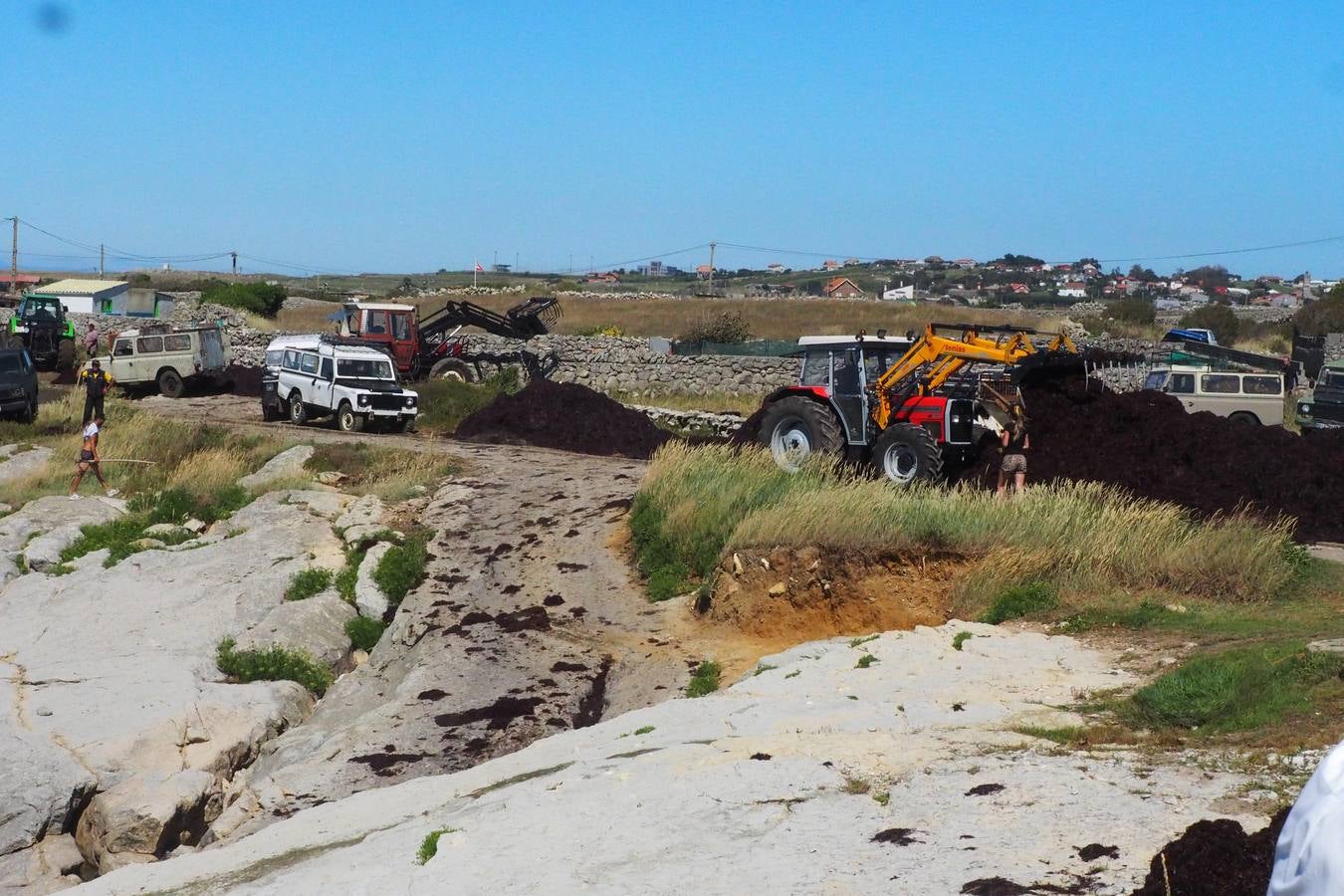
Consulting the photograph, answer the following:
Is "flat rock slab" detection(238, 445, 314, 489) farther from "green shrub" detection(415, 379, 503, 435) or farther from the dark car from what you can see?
the dark car

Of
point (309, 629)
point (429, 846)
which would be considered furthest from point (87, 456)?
point (429, 846)

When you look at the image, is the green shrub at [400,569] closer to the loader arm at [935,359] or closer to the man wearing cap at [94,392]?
the loader arm at [935,359]

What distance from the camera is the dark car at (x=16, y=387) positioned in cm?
3000

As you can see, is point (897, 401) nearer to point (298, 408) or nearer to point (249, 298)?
point (298, 408)

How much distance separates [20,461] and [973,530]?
19210 millimetres

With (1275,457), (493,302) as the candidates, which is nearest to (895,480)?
(1275,457)

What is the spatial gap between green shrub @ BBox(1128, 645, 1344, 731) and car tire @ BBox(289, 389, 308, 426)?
949 inches

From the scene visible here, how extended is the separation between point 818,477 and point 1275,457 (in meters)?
6.01

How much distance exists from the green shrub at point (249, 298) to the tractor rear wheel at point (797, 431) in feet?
145

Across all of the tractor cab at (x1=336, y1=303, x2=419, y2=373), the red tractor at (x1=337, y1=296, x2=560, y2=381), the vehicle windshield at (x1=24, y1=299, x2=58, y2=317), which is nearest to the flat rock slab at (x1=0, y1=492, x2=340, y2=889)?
the tractor cab at (x1=336, y1=303, x2=419, y2=373)

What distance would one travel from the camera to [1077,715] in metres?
9.56

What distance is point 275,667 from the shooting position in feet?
51.9

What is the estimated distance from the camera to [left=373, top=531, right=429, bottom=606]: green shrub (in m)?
18.1

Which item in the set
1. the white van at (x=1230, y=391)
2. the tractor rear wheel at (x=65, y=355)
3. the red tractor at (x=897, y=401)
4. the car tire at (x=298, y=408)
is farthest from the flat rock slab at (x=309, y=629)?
the tractor rear wheel at (x=65, y=355)
